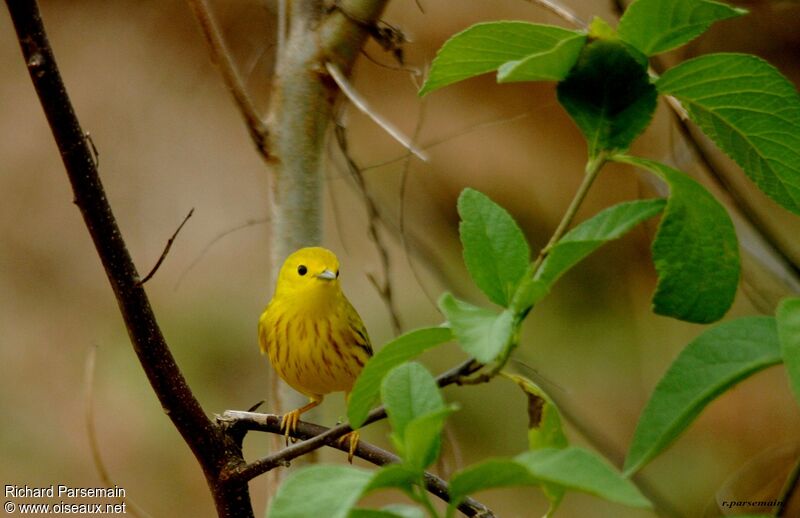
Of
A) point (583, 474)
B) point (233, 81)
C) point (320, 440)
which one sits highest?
point (233, 81)

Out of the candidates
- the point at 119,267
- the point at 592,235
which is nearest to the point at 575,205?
the point at 592,235

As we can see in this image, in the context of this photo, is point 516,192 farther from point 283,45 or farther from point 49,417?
point 283,45

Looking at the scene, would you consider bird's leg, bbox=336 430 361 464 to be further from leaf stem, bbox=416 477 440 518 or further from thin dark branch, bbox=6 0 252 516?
leaf stem, bbox=416 477 440 518

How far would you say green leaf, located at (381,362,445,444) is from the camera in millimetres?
412

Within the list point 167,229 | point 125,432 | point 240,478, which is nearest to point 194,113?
point 167,229

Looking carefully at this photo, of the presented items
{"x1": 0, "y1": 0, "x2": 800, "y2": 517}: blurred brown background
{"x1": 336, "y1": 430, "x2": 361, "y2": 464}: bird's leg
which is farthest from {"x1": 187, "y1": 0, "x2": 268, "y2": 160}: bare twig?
{"x1": 0, "y1": 0, "x2": 800, "y2": 517}: blurred brown background

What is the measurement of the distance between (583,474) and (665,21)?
0.22 m

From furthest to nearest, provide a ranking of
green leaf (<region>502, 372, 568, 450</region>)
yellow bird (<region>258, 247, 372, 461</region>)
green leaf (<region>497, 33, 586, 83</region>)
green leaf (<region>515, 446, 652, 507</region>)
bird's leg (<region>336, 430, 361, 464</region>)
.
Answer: yellow bird (<region>258, 247, 372, 461</region>)
bird's leg (<region>336, 430, 361, 464</region>)
green leaf (<region>502, 372, 568, 450</region>)
green leaf (<region>497, 33, 586, 83</region>)
green leaf (<region>515, 446, 652, 507</region>)

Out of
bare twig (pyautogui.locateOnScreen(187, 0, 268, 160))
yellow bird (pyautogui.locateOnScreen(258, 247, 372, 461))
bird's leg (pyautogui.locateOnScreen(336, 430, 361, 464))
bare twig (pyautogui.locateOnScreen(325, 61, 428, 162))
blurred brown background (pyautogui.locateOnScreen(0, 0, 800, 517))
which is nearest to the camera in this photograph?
bird's leg (pyautogui.locateOnScreen(336, 430, 361, 464))

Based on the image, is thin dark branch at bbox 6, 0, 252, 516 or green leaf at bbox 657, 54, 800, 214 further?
thin dark branch at bbox 6, 0, 252, 516

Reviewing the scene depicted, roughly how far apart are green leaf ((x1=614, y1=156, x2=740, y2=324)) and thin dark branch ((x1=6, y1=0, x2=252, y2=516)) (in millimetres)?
349

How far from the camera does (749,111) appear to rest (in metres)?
0.45

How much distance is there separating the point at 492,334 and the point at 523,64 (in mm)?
117

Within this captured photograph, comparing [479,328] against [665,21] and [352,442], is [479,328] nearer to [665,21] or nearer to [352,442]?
[665,21]
